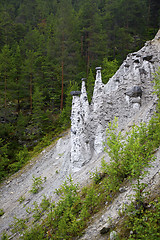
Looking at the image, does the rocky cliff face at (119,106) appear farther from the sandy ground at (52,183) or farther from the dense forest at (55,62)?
the dense forest at (55,62)

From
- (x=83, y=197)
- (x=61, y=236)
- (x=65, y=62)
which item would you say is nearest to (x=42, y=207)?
(x=83, y=197)

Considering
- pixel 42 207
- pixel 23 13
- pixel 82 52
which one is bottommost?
pixel 42 207

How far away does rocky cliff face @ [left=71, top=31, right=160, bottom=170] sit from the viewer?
10.1 m

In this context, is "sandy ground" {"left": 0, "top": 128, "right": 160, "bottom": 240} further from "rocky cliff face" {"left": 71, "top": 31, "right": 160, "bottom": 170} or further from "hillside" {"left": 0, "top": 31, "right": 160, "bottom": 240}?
"rocky cliff face" {"left": 71, "top": 31, "right": 160, "bottom": 170}

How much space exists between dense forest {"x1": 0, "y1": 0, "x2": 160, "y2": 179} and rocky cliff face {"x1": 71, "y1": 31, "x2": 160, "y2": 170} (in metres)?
10.1

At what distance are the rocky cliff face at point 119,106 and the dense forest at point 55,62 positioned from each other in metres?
10.1

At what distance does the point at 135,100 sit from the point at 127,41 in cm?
2845

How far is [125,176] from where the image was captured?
6.38m

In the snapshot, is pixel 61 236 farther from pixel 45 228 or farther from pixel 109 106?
pixel 109 106

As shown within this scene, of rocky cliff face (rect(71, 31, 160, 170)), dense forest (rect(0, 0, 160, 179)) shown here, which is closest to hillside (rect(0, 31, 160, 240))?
rocky cliff face (rect(71, 31, 160, 170))

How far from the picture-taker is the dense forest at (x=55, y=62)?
2283 cm

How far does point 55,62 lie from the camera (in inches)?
1139

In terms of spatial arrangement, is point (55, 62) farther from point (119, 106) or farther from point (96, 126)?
point (96, 126)

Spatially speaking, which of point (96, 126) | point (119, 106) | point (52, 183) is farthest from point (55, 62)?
point (52, 183)
